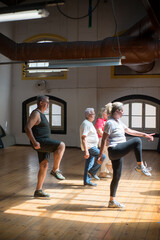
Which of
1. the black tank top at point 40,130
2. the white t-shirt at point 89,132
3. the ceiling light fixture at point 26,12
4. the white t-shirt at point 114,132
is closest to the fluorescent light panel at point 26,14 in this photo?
the ceiling light fixture at point 26,12

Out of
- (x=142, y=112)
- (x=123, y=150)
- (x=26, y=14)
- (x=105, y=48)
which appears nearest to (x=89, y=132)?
(x=123, y=150)

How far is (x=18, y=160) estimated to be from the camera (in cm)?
873

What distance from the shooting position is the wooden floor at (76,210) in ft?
11.0

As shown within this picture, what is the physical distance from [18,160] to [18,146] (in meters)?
3.78

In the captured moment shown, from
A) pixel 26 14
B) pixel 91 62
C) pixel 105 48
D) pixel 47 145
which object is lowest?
pixel 47 145

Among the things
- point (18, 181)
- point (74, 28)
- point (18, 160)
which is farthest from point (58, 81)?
point (18, 181)

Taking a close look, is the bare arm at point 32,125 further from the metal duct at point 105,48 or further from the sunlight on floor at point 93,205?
the metal duct at point 105,48

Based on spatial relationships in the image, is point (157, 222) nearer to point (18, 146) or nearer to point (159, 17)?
point (159, 17)

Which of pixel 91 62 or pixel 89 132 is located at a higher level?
pixel 91 62

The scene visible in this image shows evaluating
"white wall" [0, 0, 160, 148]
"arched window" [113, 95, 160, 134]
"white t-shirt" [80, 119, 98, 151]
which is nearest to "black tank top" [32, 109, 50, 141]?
"white t-shirt" [80, 119, 98, 151]

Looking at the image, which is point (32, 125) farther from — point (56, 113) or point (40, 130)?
point (56, 113)

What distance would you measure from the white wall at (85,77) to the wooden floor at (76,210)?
5.35 metres

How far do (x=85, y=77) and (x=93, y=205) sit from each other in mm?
8032

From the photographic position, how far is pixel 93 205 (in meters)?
4.42
